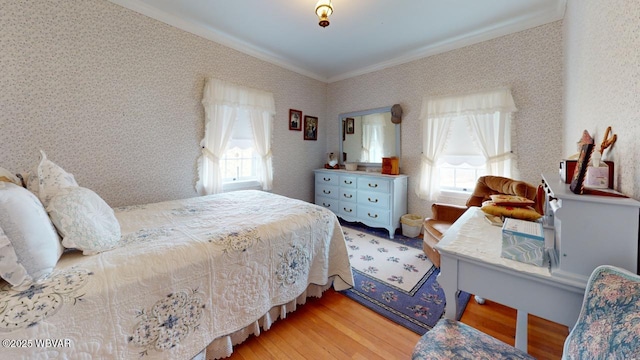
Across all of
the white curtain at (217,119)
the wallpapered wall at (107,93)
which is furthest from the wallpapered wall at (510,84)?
the wallpapered wall at (107,93)

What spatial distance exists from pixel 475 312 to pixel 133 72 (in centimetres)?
383

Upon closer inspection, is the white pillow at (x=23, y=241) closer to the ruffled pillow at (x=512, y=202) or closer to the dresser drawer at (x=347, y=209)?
the ruffled pillow at (x=512, y=202)

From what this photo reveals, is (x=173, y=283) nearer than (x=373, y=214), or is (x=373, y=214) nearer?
(x=173, y=283)

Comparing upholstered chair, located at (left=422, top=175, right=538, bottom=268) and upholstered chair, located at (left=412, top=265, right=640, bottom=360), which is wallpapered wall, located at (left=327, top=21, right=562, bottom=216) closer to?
upholstered chair, located at (left=422, top=175, right=538, bottom=268)

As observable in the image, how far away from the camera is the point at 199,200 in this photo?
245cm

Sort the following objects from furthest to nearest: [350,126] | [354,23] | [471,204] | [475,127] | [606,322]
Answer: [350,126] < [475,127] < [354,23] < [471,204] < [606,322]

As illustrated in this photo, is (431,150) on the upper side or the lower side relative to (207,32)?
lower

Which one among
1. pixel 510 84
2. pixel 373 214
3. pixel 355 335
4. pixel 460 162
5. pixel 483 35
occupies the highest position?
pixel 483 35

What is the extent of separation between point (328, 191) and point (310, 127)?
1214mm

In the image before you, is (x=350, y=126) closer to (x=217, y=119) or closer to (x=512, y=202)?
(x=217, y=119)

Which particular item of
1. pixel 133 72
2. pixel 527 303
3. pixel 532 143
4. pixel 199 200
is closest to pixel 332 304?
pixel 527 303

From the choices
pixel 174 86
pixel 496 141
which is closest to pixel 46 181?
pixel 174 86

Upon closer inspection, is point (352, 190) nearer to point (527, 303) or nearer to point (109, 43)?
point (527, 303)

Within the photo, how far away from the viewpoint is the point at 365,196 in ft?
11.6
